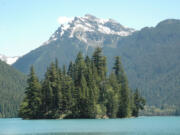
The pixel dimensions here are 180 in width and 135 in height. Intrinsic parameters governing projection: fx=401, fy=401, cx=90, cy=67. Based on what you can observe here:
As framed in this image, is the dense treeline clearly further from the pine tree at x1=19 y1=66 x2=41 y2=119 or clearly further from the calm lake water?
the calm lake water

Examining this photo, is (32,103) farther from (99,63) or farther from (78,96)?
(99,63)

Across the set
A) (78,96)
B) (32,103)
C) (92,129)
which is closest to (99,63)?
(78,96)

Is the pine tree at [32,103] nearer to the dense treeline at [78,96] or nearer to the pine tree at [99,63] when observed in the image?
the dense treeline at [78,96]

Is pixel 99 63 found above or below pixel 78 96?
above

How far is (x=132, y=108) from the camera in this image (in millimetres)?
154625

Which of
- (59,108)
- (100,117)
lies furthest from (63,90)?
(100,117)

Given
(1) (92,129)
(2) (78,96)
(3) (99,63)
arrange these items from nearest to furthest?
1. (1) (92,129)
2. (2) (78,96)
3. (3) (99,63)

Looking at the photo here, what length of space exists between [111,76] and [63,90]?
61.7 feet

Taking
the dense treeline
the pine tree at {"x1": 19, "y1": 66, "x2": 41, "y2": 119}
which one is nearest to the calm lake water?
the dense treeline

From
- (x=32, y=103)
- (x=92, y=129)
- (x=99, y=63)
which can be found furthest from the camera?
(x=99, y=63)

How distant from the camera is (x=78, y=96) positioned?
443 ft

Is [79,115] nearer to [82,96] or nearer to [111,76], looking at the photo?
[82,96]

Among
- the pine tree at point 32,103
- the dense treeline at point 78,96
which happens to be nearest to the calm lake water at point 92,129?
the dense treeline at point 78,96

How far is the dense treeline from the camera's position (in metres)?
134
